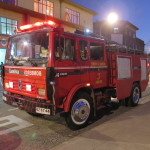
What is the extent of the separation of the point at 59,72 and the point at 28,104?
120 cm

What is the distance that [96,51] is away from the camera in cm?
605

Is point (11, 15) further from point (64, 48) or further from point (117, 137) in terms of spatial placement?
point (117, 137)

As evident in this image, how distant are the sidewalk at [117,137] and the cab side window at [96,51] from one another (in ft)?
6.45

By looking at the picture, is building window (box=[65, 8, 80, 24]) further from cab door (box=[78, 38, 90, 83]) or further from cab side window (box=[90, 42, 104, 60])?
cab door (box=[78, 38, 90, 83])

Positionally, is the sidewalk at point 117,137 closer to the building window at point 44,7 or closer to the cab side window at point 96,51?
the cab side window at point 96,51

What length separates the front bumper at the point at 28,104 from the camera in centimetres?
463

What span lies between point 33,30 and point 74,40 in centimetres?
113

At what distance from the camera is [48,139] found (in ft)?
15.3

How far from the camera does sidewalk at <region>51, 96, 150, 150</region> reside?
12.9ft

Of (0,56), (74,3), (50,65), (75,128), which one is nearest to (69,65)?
(50,65)

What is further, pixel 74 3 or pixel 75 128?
pixel 74 3

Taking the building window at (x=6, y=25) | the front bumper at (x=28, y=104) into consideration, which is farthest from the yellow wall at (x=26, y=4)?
the front bumper at (x=28, y=104)

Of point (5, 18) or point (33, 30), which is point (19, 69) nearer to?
point (33, 30)

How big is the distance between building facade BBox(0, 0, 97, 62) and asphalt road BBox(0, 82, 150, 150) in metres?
10.4
